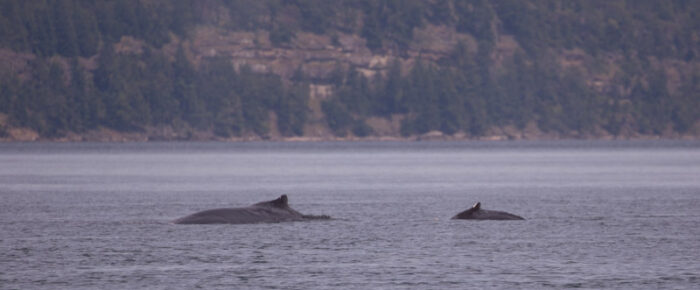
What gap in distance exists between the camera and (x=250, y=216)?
56.7m

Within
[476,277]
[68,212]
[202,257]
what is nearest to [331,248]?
[202,257]

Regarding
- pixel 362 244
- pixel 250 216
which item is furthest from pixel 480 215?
pixel 362 244

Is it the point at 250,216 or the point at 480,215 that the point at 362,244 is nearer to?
the point at 250,216

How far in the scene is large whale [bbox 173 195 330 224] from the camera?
185 ft

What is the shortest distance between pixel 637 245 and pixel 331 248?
36.4ft

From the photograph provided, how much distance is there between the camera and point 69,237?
163ft

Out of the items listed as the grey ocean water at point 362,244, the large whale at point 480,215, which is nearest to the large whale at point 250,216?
the grey ocean water at point 362,244

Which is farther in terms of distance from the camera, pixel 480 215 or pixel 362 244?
pixel 480 215

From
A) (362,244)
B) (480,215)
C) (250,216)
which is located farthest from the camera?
(480,215)

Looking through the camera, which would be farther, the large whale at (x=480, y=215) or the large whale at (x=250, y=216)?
the large whale at (x=480, y=215)

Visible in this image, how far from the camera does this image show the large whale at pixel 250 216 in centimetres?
5631

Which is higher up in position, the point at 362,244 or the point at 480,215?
the point at 480,215

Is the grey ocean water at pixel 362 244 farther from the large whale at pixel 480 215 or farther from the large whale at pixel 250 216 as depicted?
the large whale at pixel 250 216

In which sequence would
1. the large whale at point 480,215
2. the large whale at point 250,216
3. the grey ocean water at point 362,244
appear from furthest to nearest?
the large whale at point 480,215 < the large whale at point 250,216 < the grey ocean water at point 362,244
